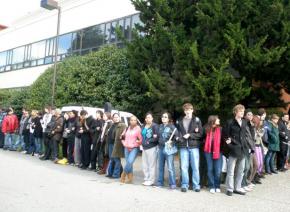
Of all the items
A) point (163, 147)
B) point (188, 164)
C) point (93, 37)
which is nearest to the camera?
point (188, 164)

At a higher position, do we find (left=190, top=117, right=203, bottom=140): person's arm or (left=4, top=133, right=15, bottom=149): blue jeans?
(left=190, top=117, right=203, bottom=140): person's arm

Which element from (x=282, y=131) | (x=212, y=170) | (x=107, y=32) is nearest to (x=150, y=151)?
(x=212, y=170)

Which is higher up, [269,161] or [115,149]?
[115,149]

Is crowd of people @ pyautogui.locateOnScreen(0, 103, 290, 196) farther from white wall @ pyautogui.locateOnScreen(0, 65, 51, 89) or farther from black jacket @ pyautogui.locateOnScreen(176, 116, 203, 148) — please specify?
white wall @ pyautogui.locateOnScreen(0, 65, 51, 89)

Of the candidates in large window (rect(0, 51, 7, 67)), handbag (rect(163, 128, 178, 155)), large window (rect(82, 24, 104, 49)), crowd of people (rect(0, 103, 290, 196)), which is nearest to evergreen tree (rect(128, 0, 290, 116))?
crowd of people (rect(0, 103, 290, 196))

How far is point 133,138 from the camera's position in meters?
10.8

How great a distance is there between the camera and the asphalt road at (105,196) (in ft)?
25.6

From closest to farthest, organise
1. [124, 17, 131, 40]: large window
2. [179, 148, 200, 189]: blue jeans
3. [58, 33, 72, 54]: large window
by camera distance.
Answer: [179, 148, 200, 189]: blue jeans
[124, 17, 131, 40]: large window
[58, 33, 72, 54]: large window

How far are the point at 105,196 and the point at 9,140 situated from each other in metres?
10.4

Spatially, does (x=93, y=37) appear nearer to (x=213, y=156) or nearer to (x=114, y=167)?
(x=114, y=167)

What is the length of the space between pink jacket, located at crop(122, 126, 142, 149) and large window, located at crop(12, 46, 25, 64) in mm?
25294

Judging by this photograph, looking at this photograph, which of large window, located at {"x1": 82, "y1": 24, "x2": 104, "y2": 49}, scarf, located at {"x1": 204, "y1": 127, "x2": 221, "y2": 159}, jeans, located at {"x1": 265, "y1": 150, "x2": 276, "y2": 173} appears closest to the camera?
scarf, located at {"x1": 204, "y1": 127, "x2": 221, "y2": 159}

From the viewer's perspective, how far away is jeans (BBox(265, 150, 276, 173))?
12219 mm

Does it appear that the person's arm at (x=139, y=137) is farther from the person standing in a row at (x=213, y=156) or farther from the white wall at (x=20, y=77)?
the white wall at (x=20, y=77)
